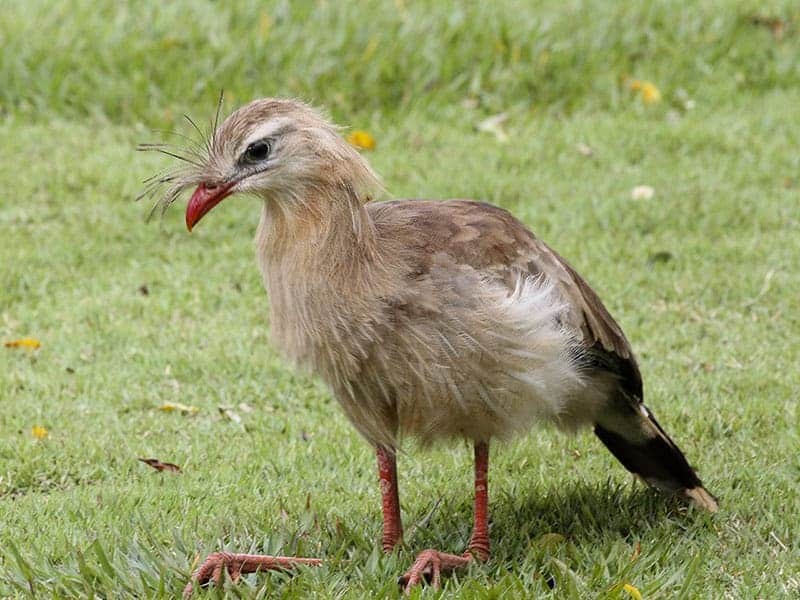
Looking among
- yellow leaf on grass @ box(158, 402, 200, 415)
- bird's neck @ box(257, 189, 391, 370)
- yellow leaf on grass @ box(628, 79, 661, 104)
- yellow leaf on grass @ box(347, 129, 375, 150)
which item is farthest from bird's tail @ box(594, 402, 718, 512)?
yellow leaf on grass @ box(628, 79, 661, 104)

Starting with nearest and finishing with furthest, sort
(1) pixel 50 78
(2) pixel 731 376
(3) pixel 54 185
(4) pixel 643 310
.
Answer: (2) pixel 731 376 → (4) pixel 643 310 → (3) pixel 54 185 → (1) pixel 50 78

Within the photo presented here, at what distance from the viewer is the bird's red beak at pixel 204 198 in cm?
382

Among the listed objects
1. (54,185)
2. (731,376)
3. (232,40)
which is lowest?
(731,376)

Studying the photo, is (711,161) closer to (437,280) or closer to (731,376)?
(731,376)

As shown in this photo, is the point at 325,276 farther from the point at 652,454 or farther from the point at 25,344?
the point at 25,344

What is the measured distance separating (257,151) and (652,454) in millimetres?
1789

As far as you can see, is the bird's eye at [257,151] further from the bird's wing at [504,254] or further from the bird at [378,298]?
the bird's wing at [504,254]

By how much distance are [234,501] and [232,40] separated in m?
4.74

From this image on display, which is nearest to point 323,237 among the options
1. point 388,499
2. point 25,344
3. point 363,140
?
point 388,499

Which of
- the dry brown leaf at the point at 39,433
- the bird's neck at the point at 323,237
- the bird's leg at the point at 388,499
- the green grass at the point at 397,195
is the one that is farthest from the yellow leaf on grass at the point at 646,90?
the bird's neck at the point at 323,237

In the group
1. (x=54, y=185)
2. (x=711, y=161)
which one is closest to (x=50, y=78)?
(x=54, y=185)

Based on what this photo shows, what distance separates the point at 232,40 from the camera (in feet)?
28.4

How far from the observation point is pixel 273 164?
12.5 ft

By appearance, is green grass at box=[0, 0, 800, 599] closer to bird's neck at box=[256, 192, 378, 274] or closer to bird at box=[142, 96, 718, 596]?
bird at box=[142, 96, 718, 596]
